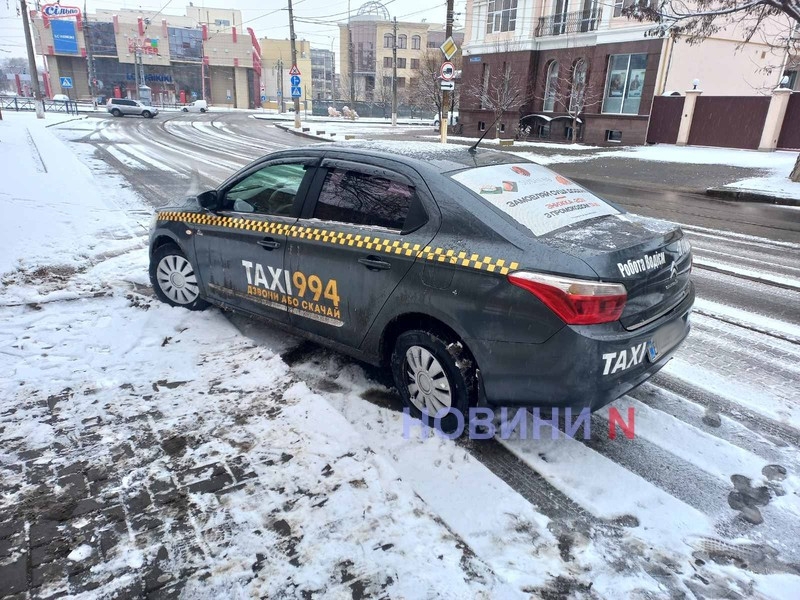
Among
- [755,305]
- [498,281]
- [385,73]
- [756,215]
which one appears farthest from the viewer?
[385,73]

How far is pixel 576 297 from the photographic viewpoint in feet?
8.88

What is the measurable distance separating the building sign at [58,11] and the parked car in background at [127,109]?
112 feet

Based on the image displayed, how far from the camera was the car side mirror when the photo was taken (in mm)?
4715

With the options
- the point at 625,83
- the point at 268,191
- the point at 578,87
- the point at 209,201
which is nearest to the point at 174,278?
the point at 209,201

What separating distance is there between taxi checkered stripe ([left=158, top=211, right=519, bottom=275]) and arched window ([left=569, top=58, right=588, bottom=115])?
91.8ft

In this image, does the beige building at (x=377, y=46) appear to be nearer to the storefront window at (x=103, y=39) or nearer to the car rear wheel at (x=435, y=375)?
the storefront window at (x=103, y=39)

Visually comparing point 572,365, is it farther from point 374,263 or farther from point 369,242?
point 369,242

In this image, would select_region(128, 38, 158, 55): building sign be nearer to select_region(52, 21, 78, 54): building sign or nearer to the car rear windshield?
select_region(52, 21, 78, 54): building sign

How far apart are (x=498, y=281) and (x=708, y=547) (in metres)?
1.58

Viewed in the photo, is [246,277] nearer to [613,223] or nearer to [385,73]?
[613,223]

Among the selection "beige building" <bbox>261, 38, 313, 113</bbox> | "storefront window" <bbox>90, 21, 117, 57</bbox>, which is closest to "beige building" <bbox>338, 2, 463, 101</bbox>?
"beige building" <bbox>261, 38, 313, 113</bbox>

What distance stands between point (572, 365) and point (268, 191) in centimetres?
279

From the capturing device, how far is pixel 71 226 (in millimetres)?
8109

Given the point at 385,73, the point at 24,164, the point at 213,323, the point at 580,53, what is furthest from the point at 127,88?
the point at 213,323
